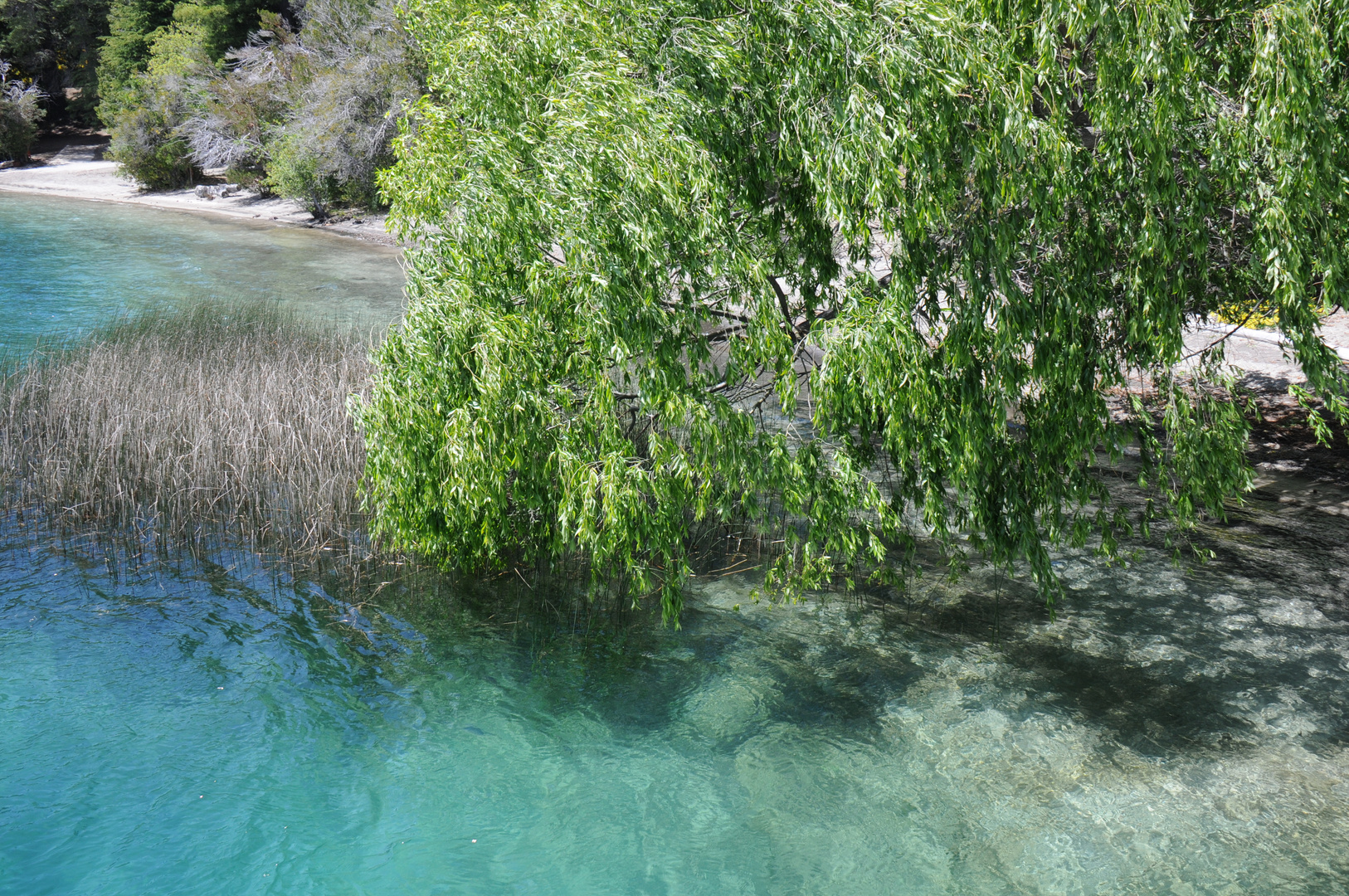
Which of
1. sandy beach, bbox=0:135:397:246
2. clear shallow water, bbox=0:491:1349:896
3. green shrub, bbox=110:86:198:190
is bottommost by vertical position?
clear shallow water, bbox=0:491:1349:896

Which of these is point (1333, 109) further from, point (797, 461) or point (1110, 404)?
point (1110, 404)

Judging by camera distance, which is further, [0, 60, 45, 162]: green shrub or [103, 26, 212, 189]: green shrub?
[0, 60, 45, 162]: green shrub

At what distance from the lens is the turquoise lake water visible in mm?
6078

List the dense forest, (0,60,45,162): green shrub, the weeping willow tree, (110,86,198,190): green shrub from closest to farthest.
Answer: the weeping willow tree < the dense forest < (110,86,198,190): green shrub < (0,60,45,162): green shrub

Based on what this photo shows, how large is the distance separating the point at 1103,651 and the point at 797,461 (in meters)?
3.81

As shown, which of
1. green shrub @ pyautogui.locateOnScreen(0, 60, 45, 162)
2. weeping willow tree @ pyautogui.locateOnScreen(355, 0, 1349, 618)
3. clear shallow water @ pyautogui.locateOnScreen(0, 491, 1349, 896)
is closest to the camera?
clear shallow water @ pyautogui.locateOnScreen(0, 491, 1349, 896)

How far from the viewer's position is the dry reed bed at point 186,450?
10.1 m

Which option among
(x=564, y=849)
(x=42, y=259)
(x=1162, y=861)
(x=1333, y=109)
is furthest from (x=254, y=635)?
(x=42, y=259)

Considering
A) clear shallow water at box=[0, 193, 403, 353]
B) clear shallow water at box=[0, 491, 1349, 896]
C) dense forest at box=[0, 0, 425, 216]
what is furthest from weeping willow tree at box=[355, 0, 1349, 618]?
dense forest at box=[0, 0, 425, 216]

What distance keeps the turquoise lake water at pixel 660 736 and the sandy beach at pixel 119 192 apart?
87.3 feet

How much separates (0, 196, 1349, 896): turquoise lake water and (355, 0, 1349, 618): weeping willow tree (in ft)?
4.17

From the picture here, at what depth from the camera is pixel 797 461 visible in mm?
6938

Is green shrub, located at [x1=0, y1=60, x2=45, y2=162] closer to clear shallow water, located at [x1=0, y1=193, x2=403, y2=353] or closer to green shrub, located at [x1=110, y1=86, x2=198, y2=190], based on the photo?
green shrub, located at [x1=110, y1=86, x2=198, y2=190]

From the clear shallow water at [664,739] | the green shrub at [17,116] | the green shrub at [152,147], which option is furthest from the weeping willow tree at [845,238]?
the green shrub at [17,116]
